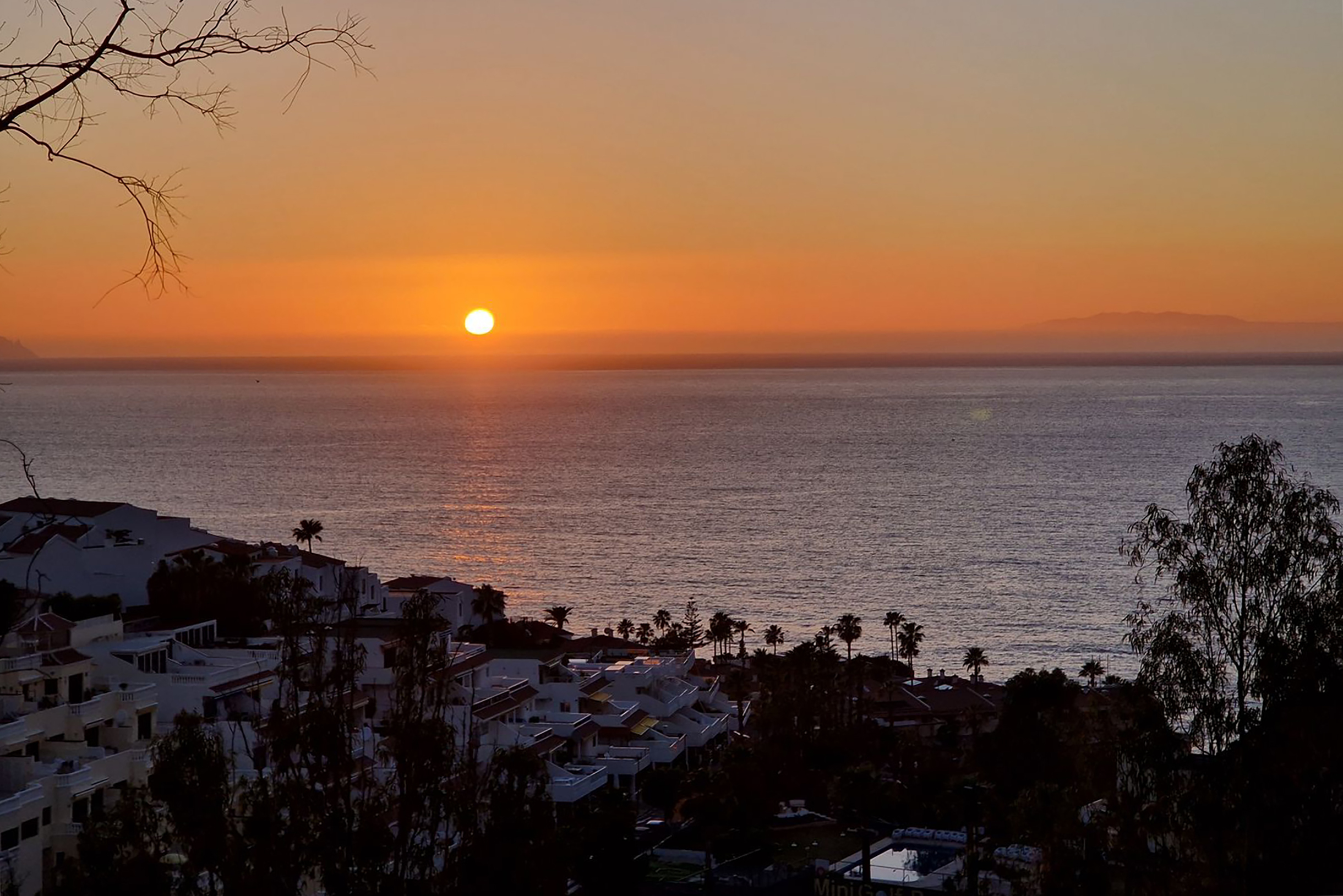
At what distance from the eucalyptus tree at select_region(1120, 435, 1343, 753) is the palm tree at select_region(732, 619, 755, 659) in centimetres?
3832

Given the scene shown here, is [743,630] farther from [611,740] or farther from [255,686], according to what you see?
[255,686]

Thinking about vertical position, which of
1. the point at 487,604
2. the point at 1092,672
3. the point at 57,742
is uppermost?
A: the point at 57,742

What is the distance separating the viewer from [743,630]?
5662 centimetres

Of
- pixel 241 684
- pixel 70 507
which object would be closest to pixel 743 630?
pixel 70 507

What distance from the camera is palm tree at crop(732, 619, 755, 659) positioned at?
181 feet

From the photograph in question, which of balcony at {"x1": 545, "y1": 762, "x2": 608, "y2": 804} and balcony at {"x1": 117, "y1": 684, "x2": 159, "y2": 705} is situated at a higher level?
balcony at {"x1": 117, "y1": 684, "x2": 159, "y2": 705}

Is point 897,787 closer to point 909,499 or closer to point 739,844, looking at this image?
point 739,844

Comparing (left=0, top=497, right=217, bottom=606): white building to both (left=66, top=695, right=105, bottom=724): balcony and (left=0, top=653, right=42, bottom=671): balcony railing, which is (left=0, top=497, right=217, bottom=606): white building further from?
(left=66, top=695, right=105, bottom=724): balcony

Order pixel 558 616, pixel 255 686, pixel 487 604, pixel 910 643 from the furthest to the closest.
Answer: pixel 558 616 < pixel 487 604 < pixel 910 643 < pixel 255 686

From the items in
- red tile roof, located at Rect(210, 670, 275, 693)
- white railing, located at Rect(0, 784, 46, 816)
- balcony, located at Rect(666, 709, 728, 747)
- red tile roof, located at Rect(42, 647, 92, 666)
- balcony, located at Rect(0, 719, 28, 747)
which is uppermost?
red tile roof, located at Rect(42, 647, 92, 666)

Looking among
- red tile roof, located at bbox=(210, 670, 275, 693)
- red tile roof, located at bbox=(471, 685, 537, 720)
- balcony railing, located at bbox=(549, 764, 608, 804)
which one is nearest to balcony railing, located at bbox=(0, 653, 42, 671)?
red tile roof, located at bbox=(210, 670, 275, 693)

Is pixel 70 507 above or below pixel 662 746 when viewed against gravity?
above

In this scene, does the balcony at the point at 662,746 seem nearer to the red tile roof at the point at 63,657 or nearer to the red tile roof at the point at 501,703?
the red tile roof at the point at 501,703

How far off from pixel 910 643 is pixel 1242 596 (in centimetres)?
3851
